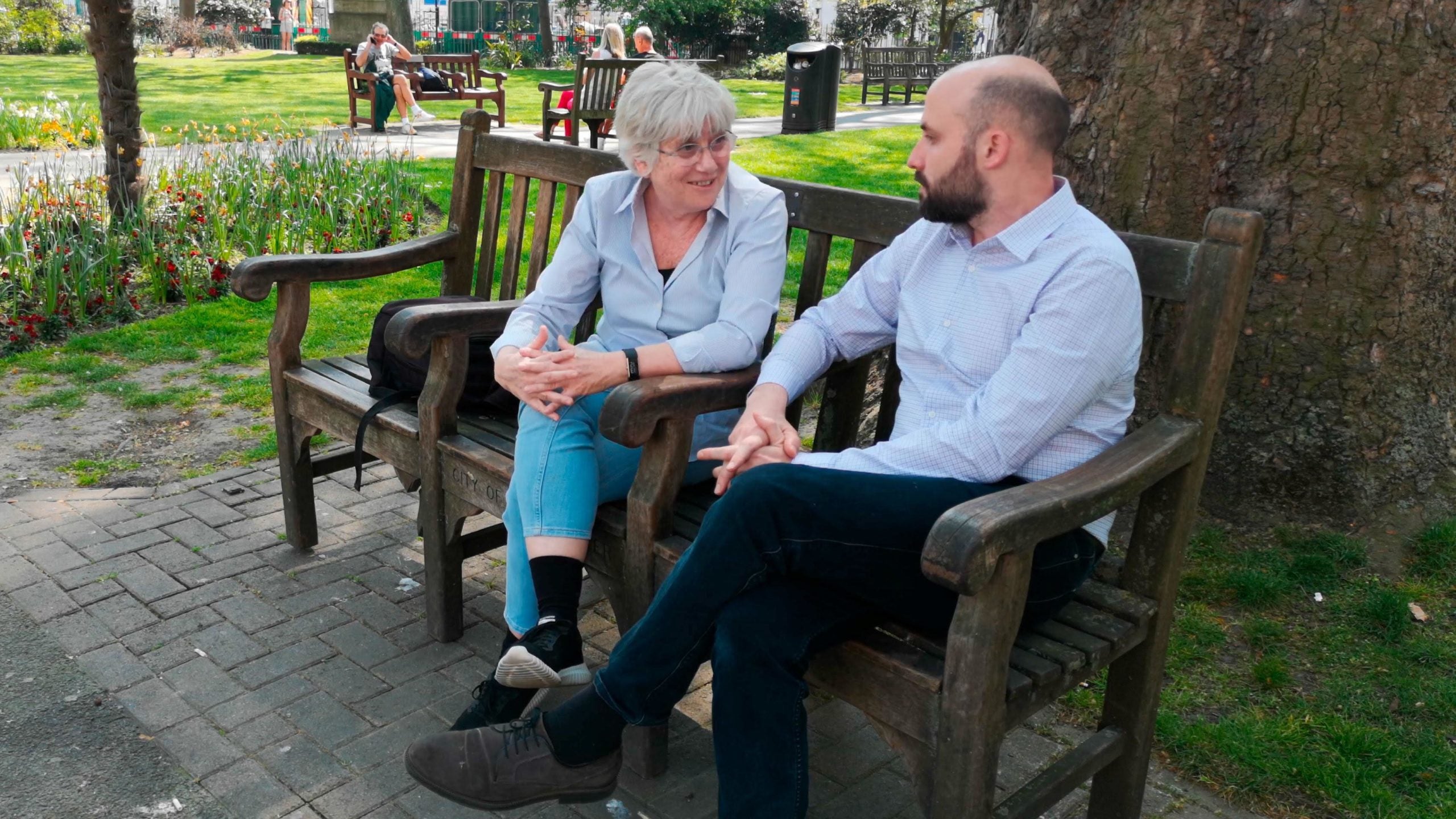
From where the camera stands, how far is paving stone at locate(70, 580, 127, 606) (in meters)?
3.64

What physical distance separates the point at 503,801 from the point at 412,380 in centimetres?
141

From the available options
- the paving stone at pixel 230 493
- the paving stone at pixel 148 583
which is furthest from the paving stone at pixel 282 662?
the paving stone at pixel 230 493

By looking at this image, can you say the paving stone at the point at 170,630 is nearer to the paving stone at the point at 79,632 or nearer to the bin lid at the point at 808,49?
the paving stone at the point at 79,632

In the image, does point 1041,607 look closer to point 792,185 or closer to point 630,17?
point 792,185

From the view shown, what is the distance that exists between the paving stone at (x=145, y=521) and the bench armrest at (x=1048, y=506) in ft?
10.2

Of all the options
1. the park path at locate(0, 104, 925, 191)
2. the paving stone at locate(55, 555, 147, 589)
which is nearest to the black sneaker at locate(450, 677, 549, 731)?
the paving stone at locate(55, 555, 147, 589)

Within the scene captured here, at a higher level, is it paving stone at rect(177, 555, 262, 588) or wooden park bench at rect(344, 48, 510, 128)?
wooden park bench at rect(344, 48, 510, 128)

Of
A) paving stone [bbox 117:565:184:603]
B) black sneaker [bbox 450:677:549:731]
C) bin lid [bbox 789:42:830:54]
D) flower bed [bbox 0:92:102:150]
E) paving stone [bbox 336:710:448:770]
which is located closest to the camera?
black sneaker [bbox 450:677:549:731]

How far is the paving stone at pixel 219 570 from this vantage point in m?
3.78

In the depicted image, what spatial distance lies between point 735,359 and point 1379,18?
199 cm

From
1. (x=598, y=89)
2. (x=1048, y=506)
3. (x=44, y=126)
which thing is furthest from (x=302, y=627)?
(x=598, y=89)

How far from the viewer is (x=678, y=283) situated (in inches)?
121

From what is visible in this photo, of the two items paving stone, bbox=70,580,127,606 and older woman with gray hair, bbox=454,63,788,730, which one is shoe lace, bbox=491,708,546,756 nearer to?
older woman with gray hair, bbox=454,63,788,730

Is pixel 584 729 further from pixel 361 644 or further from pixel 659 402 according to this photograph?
pixel 361 644
